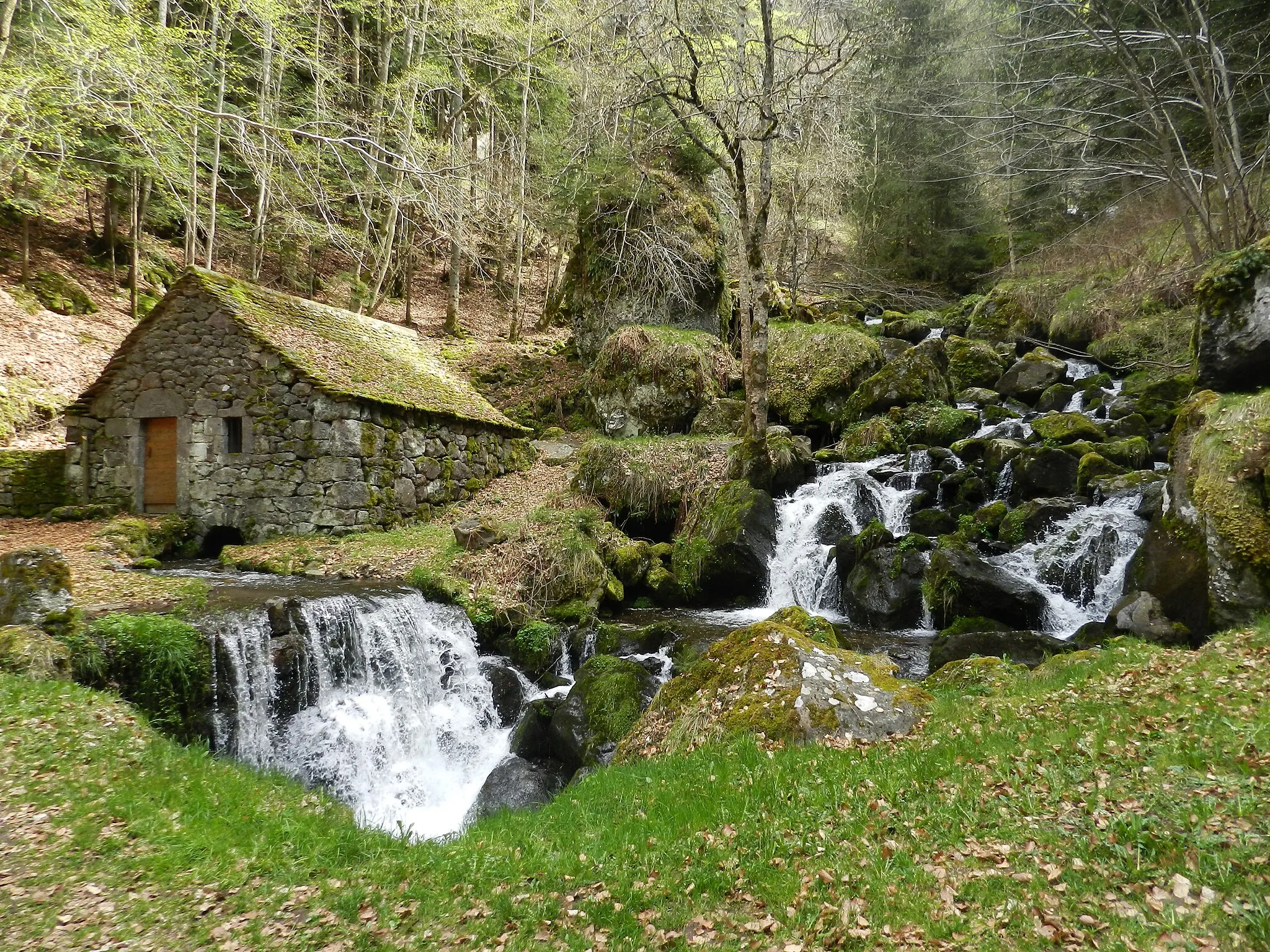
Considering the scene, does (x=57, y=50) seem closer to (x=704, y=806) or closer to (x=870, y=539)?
(x=704, y=806)

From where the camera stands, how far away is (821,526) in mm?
12164

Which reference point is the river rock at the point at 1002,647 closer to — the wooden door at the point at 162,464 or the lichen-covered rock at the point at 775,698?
the lichen-covered rock at the point at 775,698

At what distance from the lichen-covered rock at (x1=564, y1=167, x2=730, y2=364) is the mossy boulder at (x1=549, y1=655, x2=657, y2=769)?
1216 cm

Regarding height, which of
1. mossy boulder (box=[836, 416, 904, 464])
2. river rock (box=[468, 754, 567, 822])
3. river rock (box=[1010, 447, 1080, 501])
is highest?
mossy boulder (box=[836, 416, 904, 464])

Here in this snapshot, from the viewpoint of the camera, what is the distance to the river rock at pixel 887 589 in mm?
9922

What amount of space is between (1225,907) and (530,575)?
8.90m

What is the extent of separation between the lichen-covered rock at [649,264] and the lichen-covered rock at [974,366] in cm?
687

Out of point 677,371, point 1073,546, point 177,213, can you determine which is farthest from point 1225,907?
point 177,213

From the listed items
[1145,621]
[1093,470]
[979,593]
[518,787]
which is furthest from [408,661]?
[1093,470]

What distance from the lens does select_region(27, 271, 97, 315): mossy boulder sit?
18531 mm

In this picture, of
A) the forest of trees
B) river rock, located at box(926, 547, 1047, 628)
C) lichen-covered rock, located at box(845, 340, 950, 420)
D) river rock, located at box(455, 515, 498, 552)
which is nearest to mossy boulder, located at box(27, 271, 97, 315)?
the forest of trees

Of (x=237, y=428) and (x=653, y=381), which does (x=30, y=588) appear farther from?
(x=653, y=381)

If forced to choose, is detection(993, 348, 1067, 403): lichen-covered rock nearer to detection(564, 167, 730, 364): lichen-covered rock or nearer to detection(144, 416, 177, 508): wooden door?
detection(564, 167, 730, 364): lichen-covered rock

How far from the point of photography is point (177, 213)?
69.5ft
